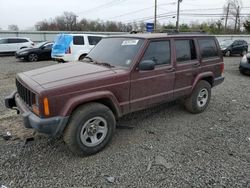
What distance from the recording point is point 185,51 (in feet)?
15.1

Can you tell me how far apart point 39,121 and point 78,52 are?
369 inches

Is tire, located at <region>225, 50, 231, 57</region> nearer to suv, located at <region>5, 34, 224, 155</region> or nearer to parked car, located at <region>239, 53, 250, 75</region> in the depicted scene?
parked car, located at <region>239, 53, 250, 75</region>

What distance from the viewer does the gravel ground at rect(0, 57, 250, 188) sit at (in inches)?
114

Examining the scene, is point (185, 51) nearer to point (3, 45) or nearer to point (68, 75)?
point (68, 75)

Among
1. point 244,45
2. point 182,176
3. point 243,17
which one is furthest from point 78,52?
point 243,17

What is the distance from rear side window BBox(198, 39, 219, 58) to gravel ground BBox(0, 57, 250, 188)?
4.81 feet

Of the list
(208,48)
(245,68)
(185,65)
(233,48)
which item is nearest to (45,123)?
(185,65)

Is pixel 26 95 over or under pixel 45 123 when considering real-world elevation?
over

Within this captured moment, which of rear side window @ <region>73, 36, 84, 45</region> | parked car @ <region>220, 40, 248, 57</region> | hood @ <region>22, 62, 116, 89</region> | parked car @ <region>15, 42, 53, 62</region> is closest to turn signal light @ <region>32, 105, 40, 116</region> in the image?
hood @ <region>22, 62, 116, 89</region>

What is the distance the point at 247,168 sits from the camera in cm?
315

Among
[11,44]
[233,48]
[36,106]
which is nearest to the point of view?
[36,106]

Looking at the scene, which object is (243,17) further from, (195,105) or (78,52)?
(195,105)

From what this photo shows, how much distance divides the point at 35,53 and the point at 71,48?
500cm

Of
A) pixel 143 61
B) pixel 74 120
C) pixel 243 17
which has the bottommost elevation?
pixel 74 120
